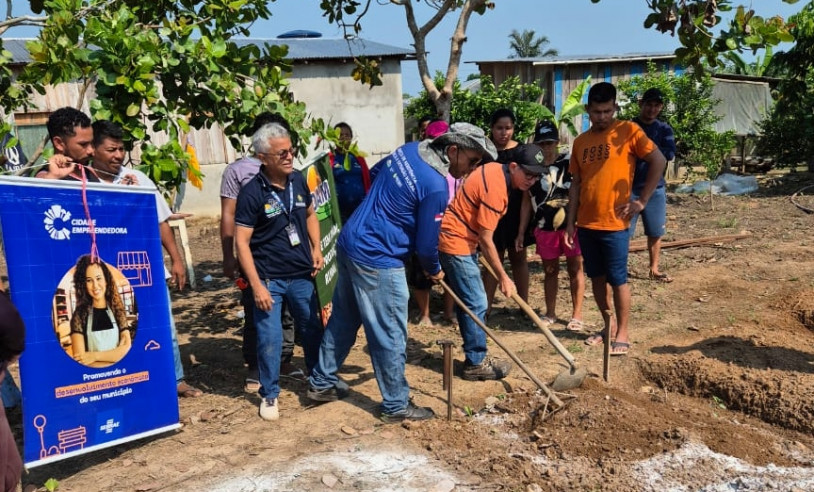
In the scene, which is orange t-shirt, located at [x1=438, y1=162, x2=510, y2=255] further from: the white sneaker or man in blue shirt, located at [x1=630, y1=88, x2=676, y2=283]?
man in blue shirt, located at [x1=630, y1=88, x2=676, y2=283]

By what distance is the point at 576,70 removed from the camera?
18.4 meters

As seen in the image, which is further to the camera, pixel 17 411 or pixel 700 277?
pixel 700 277

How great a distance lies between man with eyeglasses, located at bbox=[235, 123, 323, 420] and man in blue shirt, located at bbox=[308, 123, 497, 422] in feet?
1.14

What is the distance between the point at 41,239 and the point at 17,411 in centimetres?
193

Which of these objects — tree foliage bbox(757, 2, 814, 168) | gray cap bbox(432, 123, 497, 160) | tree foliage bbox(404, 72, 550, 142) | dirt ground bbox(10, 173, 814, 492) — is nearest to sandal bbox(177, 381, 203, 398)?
dirt ground bbox(10, 173, 814, 492)

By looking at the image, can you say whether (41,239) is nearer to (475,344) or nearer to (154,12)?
(154,12)

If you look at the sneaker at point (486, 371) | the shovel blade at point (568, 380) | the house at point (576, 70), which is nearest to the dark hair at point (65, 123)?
the sneaker at point (486, 371)

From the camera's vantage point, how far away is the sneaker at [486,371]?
4844 millimetres

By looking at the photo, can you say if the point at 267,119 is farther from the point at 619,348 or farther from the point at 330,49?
the point at 330,49

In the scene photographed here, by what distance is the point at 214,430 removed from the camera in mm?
4191

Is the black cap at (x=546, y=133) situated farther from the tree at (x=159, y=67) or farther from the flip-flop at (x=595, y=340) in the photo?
the tree at (x=159, y=67)

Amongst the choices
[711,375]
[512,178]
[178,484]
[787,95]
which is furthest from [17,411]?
[787,95]

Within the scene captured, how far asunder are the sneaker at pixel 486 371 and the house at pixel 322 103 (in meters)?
9.02

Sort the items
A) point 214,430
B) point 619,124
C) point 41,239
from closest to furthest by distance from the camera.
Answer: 1. point 41,239
2. point 214,430
3. point 619,124
